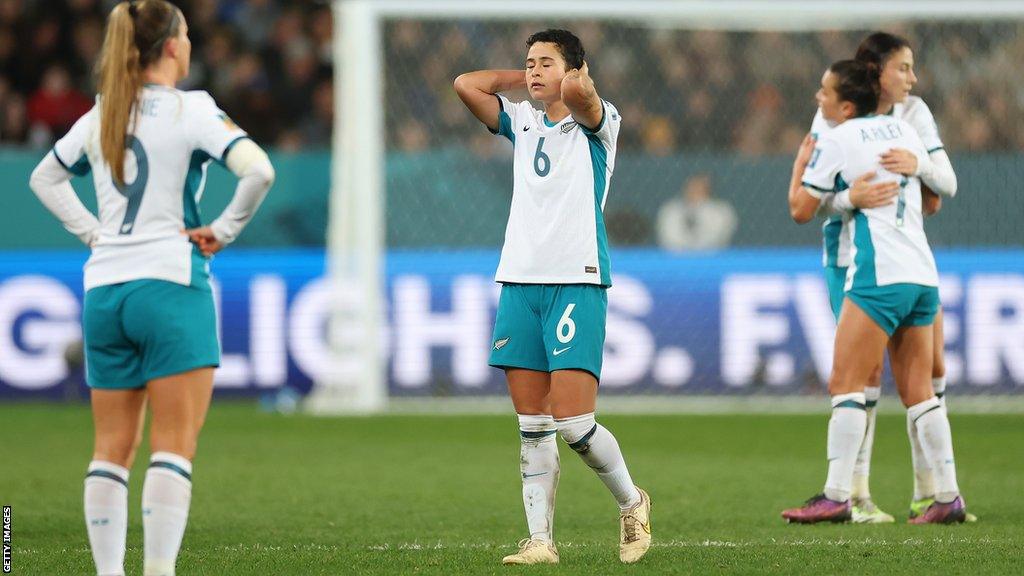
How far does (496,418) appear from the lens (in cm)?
1374

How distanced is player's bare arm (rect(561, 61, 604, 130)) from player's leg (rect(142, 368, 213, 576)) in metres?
1.61

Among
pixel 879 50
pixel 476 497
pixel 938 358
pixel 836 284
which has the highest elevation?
pixel 879 50

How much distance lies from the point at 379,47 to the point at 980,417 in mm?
6296

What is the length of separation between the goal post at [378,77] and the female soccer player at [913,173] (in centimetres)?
643

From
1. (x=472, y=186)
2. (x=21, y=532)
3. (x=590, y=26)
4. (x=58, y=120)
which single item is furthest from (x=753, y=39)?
(x=21, y=532)

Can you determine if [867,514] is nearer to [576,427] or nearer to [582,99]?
[576,427]

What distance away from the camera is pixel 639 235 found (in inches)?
579

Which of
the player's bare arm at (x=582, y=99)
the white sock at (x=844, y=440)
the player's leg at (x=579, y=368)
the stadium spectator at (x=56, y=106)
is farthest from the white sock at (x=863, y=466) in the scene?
the stadium spectator at (x=56, y=106)

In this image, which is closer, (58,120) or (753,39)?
(753,39)

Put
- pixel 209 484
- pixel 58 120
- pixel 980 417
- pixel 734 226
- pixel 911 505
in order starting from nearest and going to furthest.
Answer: pixel 911 505, pixel 209 484, pixel 980 417, pixel 734 226, pixel 58 120

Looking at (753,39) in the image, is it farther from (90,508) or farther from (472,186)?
(90,508)

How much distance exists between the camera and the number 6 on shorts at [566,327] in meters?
5.95

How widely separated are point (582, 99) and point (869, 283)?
7.13 ft

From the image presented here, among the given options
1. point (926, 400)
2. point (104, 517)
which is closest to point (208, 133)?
point (104, 517)
